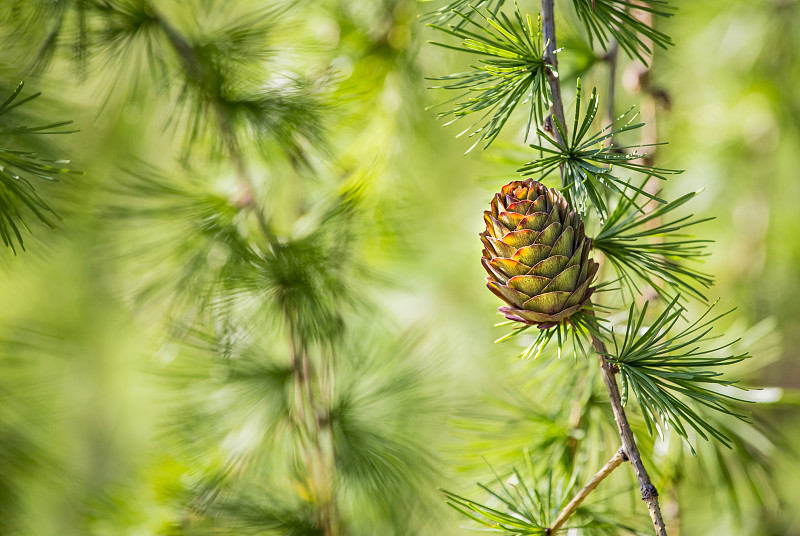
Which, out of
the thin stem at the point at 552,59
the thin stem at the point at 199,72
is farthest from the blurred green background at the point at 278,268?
the thin stem at the point at 552,59

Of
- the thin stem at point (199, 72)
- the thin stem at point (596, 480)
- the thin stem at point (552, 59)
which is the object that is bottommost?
the thin stem at point (596, 480)

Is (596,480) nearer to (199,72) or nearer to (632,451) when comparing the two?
(632,451)

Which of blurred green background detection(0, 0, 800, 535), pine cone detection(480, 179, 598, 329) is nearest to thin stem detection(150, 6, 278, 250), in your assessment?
blurred green background detection(0, 0, 800, 535)

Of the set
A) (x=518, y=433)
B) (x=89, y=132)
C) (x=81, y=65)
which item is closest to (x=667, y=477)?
(x=518, y=433)

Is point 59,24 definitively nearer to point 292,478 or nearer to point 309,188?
point 309,188

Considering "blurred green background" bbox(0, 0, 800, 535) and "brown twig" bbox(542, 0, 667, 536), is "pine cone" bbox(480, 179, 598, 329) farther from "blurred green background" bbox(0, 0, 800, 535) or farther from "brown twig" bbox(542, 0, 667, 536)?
"blurred green background" bbox(0, 0, 800, 535)

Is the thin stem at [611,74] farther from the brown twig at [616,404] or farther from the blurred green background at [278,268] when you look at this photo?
the brown twig at [616,404]

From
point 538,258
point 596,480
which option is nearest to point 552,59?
point 538,258
